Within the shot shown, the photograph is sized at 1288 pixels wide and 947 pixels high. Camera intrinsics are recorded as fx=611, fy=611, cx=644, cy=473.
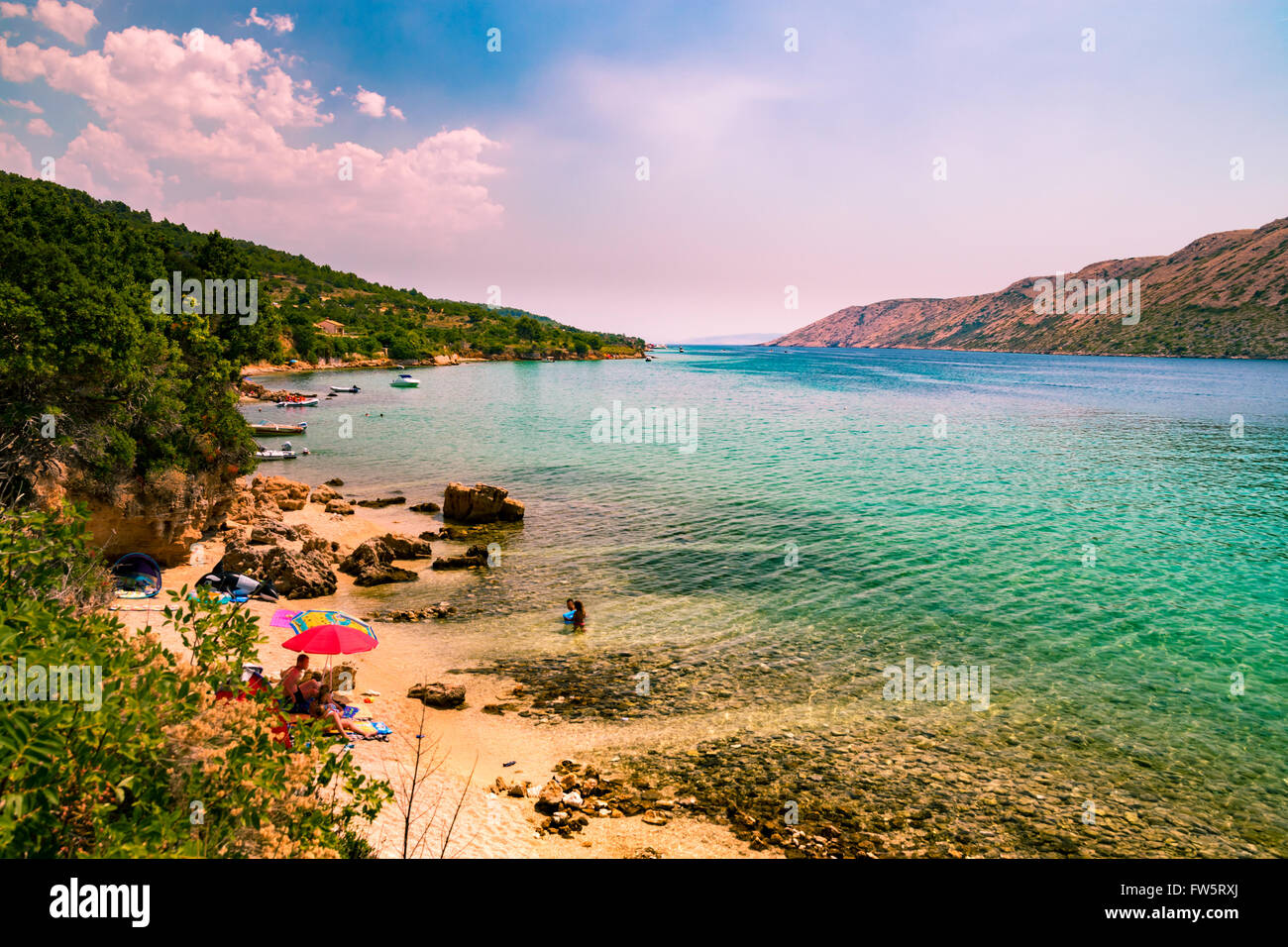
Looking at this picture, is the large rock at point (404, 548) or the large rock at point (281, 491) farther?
the large rock at point (281, 491)

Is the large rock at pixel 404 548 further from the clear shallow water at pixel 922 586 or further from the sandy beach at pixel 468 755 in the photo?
the sandy beach at pixel 468 755

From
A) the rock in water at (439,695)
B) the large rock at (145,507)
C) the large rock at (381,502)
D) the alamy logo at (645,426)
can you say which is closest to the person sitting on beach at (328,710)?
the rock in water at (439,695)

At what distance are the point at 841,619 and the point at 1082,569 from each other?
43.8 feet

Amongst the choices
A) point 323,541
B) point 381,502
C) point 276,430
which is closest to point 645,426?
point 381,502

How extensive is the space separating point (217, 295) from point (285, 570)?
18912mm

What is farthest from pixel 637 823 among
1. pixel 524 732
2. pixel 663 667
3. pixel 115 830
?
pixel 115 830

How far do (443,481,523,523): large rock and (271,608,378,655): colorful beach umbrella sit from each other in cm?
1721

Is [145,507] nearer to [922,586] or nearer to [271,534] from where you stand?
[271,534]

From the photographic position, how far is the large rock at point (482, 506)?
1342 inches

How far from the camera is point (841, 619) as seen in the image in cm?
2233
